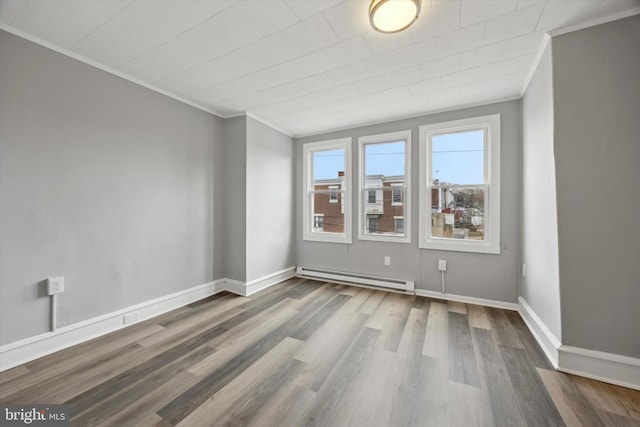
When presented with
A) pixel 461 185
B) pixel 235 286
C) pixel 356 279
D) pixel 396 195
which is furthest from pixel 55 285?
pixel 461 185

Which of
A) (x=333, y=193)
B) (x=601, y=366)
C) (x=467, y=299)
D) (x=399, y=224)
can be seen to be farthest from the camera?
(x=333, y=193)

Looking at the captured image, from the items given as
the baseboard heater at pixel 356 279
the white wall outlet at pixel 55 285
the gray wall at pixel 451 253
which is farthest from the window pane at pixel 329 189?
the white wall outlet at pixel 55 285

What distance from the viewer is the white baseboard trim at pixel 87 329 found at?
1.86 meters

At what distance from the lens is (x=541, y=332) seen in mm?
2178

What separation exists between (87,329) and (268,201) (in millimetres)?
2429

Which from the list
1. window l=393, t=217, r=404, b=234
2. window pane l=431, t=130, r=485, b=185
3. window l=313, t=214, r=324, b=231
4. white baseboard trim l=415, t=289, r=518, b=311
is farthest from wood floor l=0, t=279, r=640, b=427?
window l=313, t=214, r=324, b=231

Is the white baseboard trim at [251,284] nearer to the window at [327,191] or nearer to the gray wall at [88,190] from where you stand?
the gray wall at [88,190]

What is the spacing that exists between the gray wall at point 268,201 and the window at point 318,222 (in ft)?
1.30

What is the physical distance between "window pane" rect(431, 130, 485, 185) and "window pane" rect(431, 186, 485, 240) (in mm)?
133

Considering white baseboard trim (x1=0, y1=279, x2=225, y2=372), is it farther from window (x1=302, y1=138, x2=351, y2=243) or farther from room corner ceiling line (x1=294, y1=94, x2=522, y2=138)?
room corner ceiling line (x1=294, y1=94, x2=522, y2=138)

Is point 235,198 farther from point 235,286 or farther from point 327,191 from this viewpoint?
point 327,191

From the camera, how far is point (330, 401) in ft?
5.08

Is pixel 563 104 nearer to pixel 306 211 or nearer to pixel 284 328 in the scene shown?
pixel 284 328

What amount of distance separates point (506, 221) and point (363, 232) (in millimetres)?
1845
